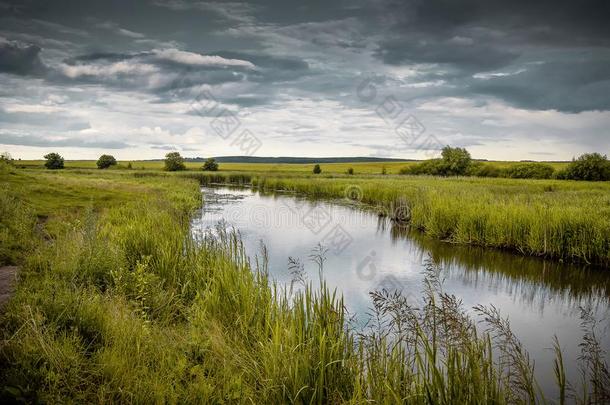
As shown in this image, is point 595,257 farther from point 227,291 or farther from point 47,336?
point 47,336

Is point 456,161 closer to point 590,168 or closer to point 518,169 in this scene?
point 518,169

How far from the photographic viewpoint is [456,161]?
215ft

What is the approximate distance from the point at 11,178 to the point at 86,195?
4.01 meters

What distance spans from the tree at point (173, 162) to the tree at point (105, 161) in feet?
50.1

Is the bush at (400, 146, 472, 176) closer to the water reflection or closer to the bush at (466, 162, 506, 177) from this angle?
Answer: the bush at (466, 162, 506, 177)

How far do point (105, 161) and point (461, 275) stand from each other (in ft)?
296

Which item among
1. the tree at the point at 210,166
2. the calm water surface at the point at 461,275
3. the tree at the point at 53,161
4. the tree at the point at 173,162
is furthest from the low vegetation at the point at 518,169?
the tree at the point at 53,161

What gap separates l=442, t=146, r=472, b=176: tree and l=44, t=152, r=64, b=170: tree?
75.0 m

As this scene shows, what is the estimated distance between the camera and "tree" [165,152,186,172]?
8044 cm

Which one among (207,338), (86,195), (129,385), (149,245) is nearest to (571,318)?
(207,338)

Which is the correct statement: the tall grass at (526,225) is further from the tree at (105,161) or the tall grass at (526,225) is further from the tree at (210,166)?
the tree at (105,161)

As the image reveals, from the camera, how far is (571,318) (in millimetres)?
8766

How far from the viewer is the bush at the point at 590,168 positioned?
44781mm

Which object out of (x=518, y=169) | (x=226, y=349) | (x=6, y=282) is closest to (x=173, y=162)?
(x=518, y=169)
